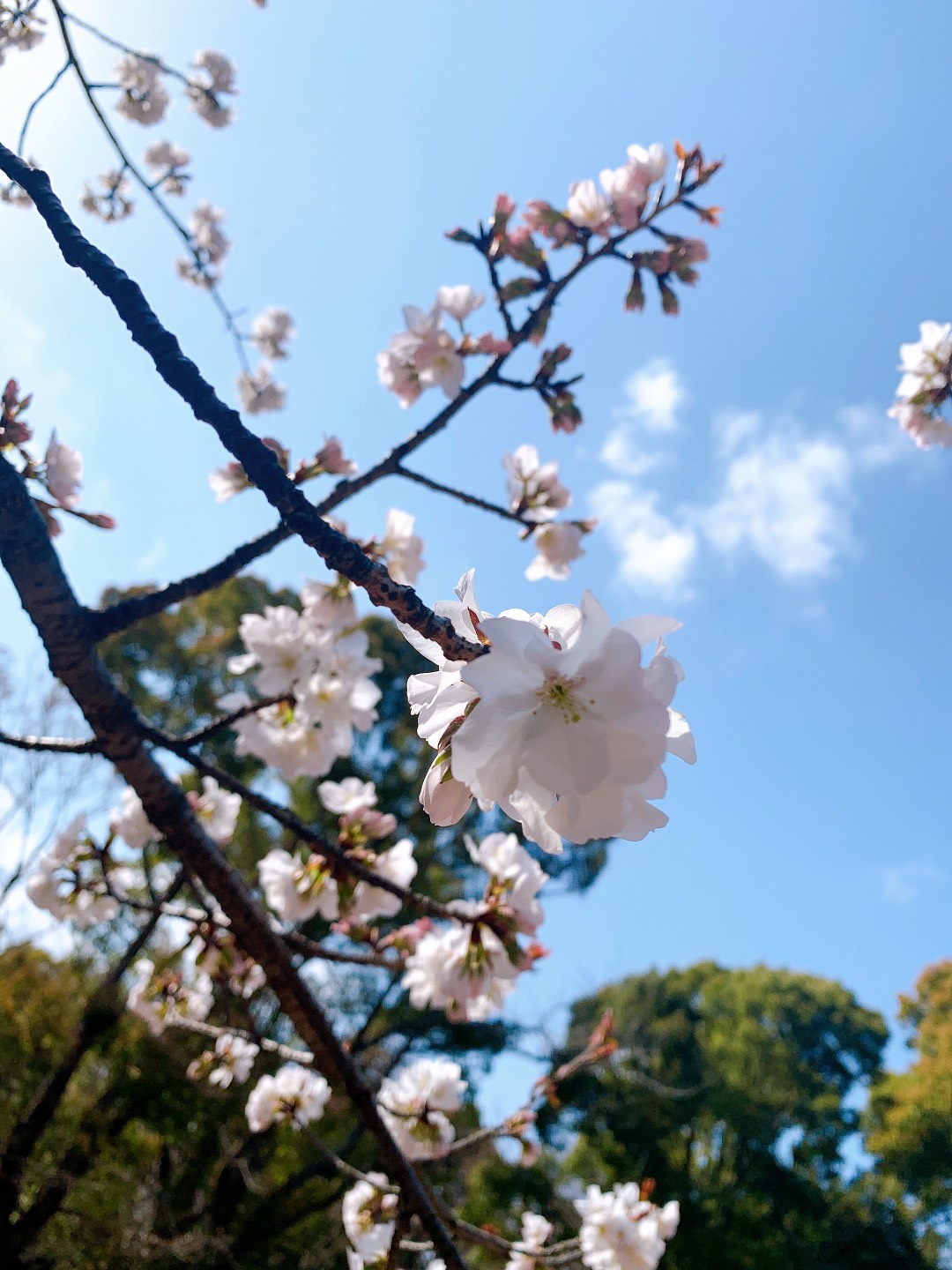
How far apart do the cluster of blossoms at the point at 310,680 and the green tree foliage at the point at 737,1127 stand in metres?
7.52

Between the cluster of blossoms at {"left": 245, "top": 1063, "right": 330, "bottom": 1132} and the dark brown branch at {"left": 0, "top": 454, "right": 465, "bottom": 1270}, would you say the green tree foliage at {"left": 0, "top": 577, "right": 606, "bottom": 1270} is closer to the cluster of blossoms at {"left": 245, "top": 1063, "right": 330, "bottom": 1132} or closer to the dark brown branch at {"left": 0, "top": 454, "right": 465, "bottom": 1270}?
the cluster of blossoms at {"left": 245, "top": 1063, "right": 330, "bottom": 1132}

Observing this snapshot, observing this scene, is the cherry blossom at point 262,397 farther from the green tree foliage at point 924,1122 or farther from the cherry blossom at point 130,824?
the green tree foliage at point 924,1122

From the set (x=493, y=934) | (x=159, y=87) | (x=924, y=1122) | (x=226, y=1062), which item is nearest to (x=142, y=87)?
(x=159, y=87)

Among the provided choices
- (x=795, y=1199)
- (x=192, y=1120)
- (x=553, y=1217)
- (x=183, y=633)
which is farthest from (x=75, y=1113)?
(x=795, y=1199)

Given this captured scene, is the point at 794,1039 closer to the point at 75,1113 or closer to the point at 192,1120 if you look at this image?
the point at 192,1120

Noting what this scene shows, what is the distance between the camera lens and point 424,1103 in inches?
84.2

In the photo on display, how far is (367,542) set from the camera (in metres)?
1.77

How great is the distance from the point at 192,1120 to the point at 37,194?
715 cm

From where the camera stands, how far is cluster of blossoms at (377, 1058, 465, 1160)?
2.04 m

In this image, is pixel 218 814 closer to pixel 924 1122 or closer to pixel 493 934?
pixel 493 934

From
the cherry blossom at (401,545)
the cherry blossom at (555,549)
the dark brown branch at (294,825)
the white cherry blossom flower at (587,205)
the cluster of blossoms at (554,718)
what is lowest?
the cluster of blossoms at (554,718)

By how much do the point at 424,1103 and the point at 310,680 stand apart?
1.40m

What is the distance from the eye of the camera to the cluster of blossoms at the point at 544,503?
75.8 inches

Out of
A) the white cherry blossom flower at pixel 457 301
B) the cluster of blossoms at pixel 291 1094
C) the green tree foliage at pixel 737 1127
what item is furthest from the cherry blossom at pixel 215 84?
the green tree foliage at pixel 737 1127
